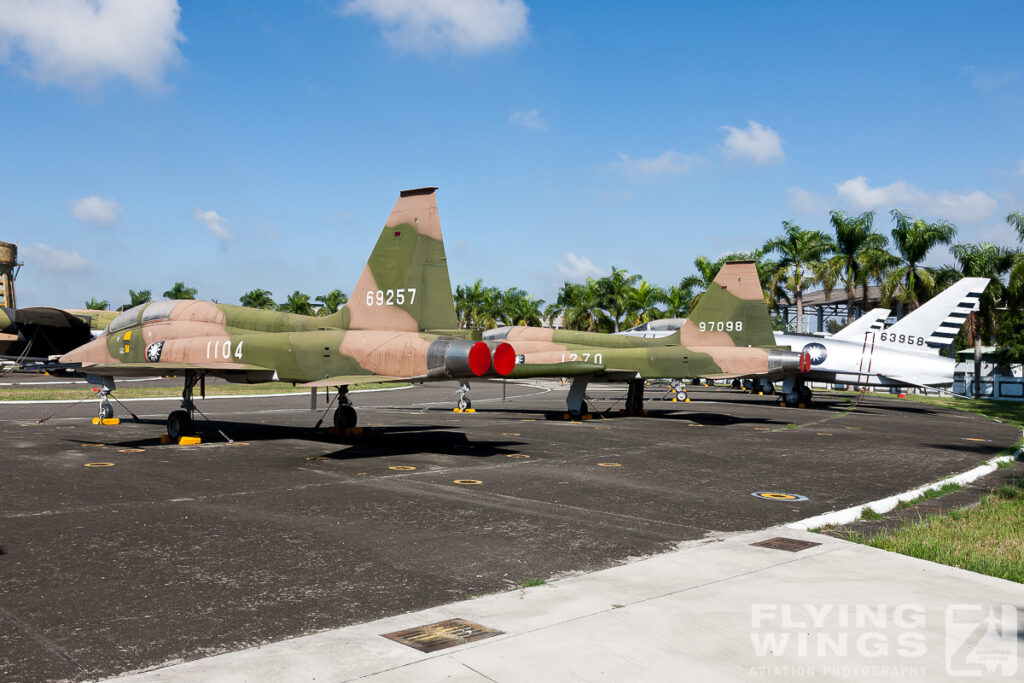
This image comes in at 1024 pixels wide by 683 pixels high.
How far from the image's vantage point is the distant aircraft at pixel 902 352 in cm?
3300

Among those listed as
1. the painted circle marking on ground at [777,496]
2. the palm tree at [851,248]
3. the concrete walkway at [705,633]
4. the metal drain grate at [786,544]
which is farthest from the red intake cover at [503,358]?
the palm tree at [851,248]

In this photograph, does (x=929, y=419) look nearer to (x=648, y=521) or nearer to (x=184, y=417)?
(x=648, y=521)

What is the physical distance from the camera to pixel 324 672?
14.8 ft

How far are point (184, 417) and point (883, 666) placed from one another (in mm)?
15871

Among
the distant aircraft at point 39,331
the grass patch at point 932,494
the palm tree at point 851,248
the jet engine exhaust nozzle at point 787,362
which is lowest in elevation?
the grass patch at point 932,494

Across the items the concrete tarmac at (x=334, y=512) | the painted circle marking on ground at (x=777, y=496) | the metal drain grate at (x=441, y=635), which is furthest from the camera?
the painted circle marking on ground at (x=777, y=496)

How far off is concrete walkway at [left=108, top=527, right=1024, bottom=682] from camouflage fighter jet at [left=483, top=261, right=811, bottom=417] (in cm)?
1765

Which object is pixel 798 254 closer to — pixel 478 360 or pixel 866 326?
pixel 866 326

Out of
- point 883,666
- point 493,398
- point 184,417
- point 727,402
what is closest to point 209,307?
point 184,417

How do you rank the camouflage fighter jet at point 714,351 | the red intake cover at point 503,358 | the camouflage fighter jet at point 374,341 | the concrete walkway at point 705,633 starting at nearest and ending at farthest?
1. the concrete walkway at point 705,633
2. the red intake cover at point 503,358
3. the camouflage fighter jet at point 374,341
4. the camouflage fighter jet at point 714,351

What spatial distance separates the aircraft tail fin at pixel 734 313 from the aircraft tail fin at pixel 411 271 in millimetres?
13133

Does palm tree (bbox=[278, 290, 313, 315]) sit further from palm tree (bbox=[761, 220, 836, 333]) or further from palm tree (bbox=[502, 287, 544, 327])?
palm tree (bbox=[761, 220, 836, 333])

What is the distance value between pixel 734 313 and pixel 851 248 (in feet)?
101

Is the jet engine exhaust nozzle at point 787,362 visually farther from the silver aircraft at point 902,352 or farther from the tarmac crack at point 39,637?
the tarmac crack at point 39,637
